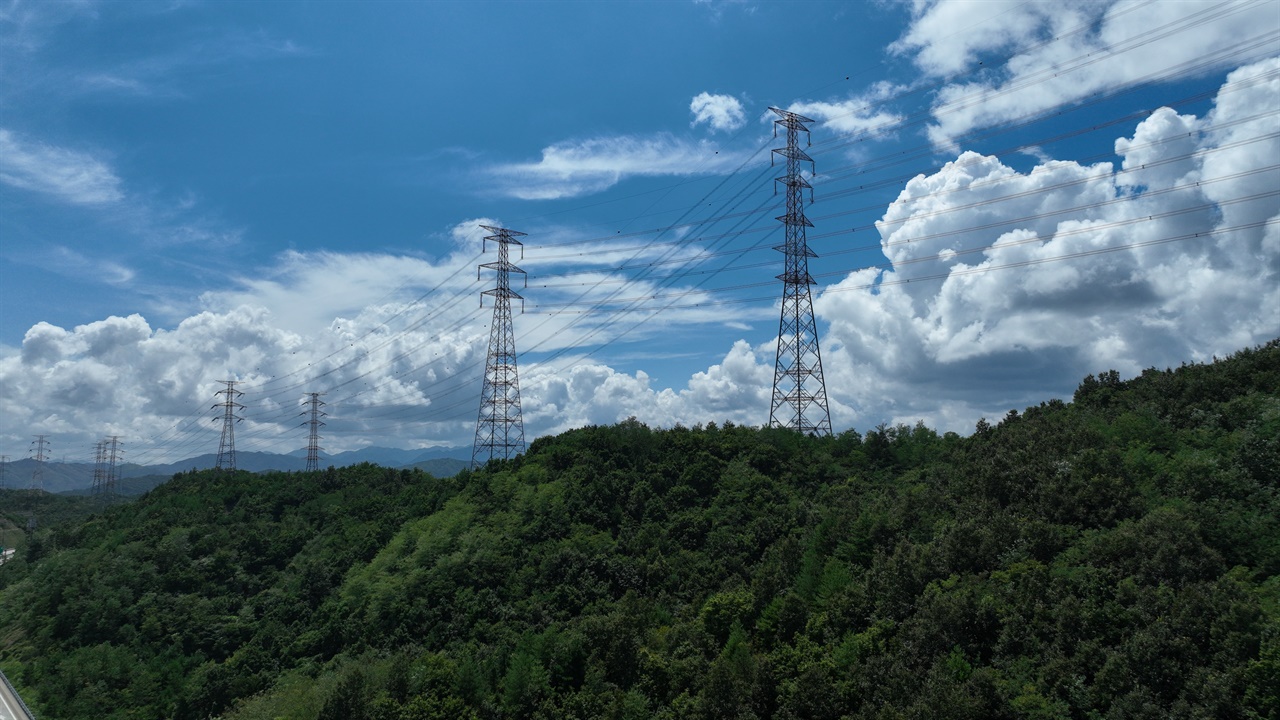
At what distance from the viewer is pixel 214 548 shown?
283 feet

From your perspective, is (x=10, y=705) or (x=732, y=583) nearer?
(x=732, y=583)

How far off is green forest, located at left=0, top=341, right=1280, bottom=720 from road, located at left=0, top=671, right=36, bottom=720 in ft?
4.36

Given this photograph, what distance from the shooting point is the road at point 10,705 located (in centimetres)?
6078

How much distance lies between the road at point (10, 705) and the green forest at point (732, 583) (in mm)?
1330

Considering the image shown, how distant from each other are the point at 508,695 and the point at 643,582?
1638 centimetres

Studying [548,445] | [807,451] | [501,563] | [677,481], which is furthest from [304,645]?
[807,451]

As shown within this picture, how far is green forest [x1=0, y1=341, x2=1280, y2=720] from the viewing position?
33125 millimetres

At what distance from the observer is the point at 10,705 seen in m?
64.1

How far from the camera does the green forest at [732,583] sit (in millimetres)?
33125

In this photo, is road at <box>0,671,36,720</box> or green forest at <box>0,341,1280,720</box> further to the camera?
road at <box>0,671,36,720</box>

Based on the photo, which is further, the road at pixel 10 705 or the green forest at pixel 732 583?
the road at pixel 10 705

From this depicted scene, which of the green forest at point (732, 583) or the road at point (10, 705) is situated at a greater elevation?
the green forest at point (732, 583)

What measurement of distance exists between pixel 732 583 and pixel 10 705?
6192 centimetres

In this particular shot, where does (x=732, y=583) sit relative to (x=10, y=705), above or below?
above
